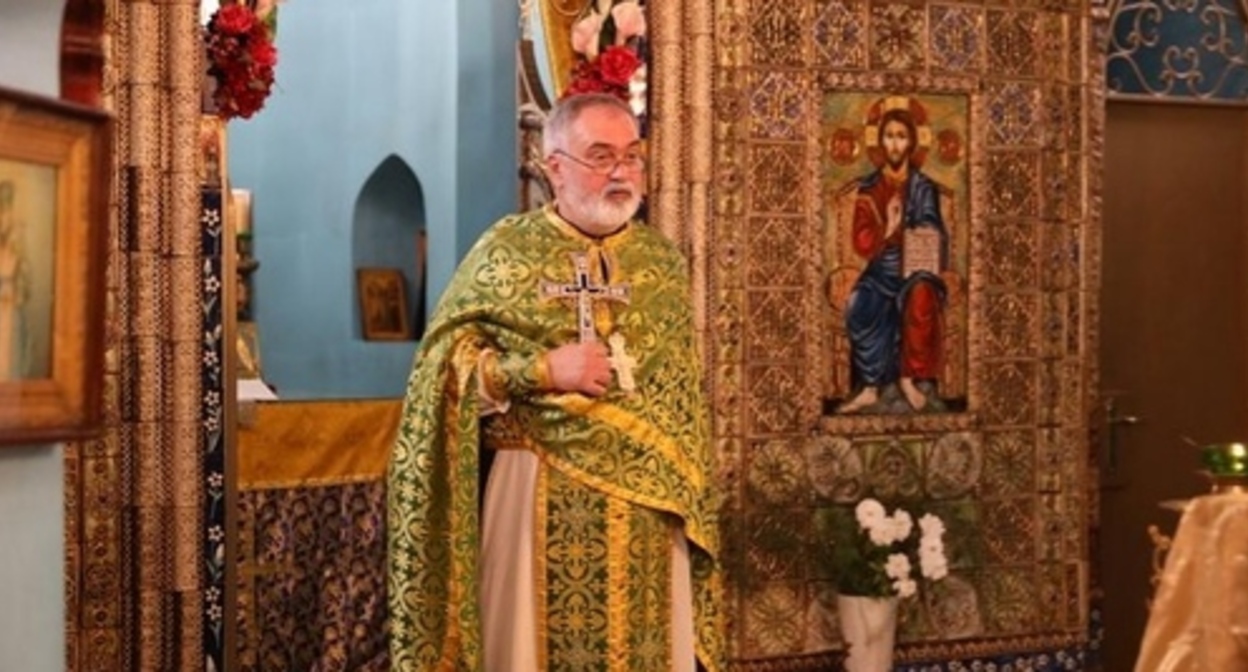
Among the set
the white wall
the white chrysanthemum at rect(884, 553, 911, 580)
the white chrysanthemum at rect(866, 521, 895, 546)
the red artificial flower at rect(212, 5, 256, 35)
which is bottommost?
the white chrysanthemum at rect(884, 553, 911, 580)

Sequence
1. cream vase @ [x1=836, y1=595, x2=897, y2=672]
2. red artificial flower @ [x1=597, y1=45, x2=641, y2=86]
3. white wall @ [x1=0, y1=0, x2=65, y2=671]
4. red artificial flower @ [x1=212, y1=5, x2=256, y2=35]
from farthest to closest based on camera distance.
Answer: cream vase @ [x1=836, y1=595, x2=897, y2=672], red artificial flower @ [x1=597, y1=45, x2=641, y2=86], red artificial flower @ [x1=212, y1=5, x2=256, y2=35], white wall @ [x1=0, y1=0, x2=65, y2=671]

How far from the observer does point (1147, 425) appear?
7750 mm

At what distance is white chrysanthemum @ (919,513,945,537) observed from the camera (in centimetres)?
676

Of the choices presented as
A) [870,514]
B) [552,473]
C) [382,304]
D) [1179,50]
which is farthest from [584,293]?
[382,304]

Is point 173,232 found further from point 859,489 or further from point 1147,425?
point 1147,425

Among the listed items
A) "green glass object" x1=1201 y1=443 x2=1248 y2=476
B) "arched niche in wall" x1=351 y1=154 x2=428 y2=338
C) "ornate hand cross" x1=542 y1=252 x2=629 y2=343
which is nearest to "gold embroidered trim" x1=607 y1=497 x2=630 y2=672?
"ornate hand cross" x1=542 y1=252 x2=629 y2=343

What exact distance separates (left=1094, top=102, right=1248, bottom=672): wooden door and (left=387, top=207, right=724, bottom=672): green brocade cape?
298 cm

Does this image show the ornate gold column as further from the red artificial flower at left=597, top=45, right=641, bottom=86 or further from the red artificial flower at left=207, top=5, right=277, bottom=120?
the red artificial flower at left=597, top=45, right=641, bottom=86

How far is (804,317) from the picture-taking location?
678 cm

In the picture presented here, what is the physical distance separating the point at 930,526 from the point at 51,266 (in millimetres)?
3890

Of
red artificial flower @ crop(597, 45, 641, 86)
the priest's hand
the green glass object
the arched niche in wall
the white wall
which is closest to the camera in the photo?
the green glass object

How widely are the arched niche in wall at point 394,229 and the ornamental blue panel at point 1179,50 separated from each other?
4.18m

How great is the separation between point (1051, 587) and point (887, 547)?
2.74ft

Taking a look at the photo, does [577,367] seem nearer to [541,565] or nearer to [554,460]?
[554,460]
